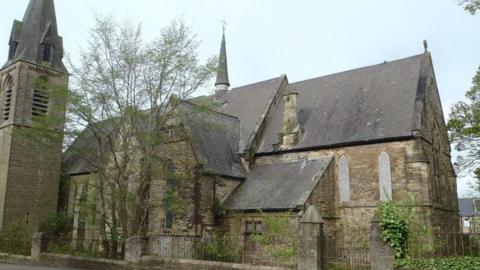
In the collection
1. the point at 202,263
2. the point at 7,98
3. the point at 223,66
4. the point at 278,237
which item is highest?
the point at 223,66

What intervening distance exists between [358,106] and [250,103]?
7.49m

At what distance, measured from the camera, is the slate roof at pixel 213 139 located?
2223 cm

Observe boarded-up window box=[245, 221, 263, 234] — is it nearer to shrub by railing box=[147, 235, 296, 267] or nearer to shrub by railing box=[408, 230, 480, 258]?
shrub by railing box=[147, 235, 296, 267]

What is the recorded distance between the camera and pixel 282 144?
25.2 m

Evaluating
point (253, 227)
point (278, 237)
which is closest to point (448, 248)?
point (278, 237)

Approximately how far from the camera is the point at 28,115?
105 ft

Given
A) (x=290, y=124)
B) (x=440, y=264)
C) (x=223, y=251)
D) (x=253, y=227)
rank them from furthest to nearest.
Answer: (x=290, y=124) → (x=253, y=227) → (x=223, y=251) → (x=440, y=264)

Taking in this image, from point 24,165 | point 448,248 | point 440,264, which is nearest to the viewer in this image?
point 440,264

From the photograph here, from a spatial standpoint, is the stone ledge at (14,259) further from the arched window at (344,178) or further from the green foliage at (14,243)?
the arched window at (344,178)

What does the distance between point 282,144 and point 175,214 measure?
22.6ft

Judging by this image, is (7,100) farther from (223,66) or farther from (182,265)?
(182,265)

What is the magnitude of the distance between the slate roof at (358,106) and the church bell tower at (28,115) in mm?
15567

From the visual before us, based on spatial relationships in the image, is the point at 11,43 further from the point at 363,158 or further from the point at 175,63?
the point at 363,158

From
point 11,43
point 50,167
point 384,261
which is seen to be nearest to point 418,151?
point 384,261
